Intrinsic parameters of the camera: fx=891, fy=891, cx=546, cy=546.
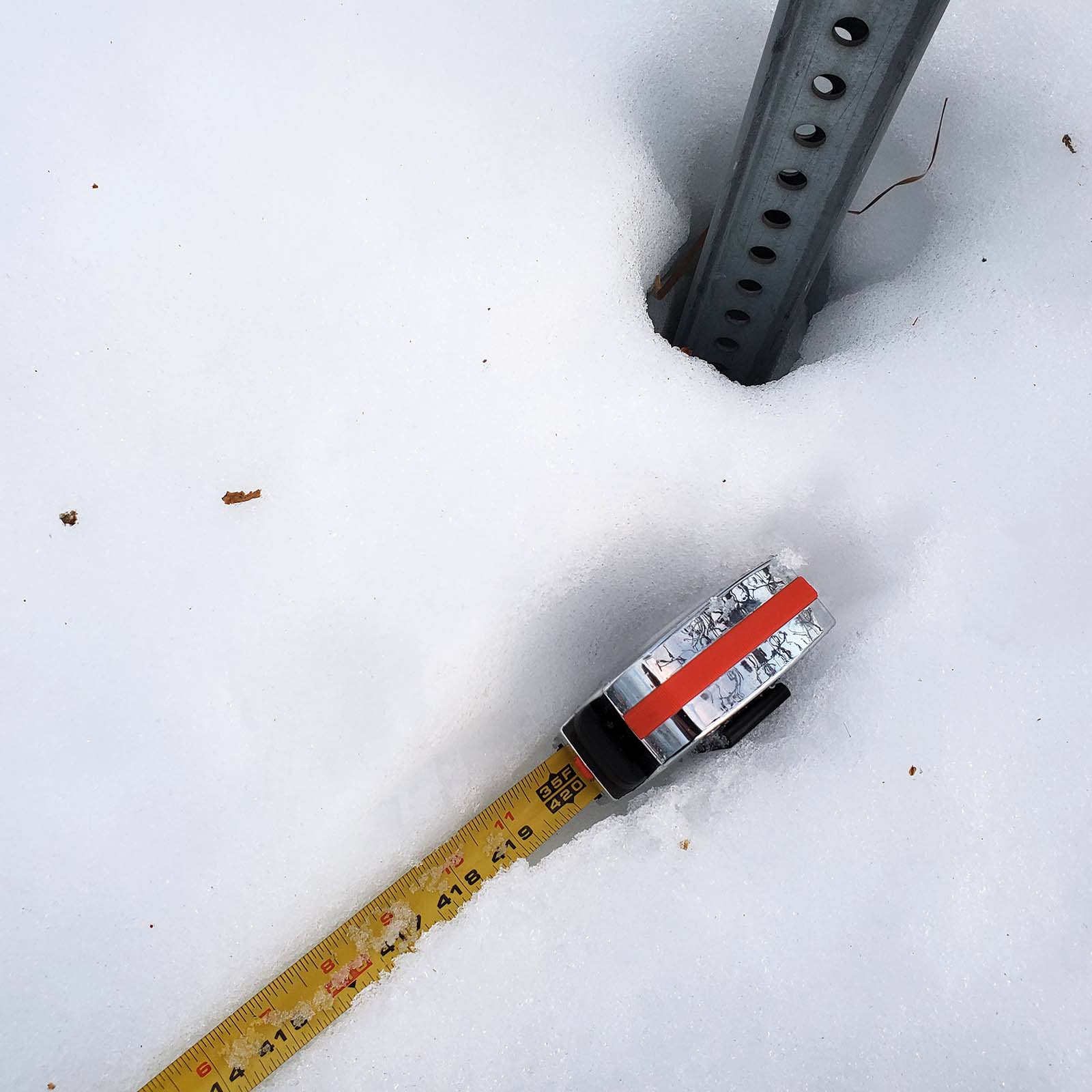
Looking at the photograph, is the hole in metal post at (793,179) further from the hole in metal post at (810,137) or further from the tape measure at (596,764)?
the tape measure at (596,764)

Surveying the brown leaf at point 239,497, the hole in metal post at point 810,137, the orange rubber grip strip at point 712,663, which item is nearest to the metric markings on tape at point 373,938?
the orange rubber grip strip at point 712,663

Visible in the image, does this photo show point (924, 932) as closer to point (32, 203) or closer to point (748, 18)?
point (748, 18)

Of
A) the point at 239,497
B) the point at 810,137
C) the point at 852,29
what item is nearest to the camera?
the point at 852,29

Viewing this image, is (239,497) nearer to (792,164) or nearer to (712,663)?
(712,663)

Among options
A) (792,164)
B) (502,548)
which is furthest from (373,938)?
(792,164)

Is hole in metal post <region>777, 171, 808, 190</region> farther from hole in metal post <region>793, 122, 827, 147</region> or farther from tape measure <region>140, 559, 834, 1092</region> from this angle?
tape measure <region>140, 559, 834, 1092</region>

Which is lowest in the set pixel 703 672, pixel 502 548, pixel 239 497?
pixel 703 672

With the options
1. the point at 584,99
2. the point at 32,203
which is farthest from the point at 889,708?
the point at 32,203
